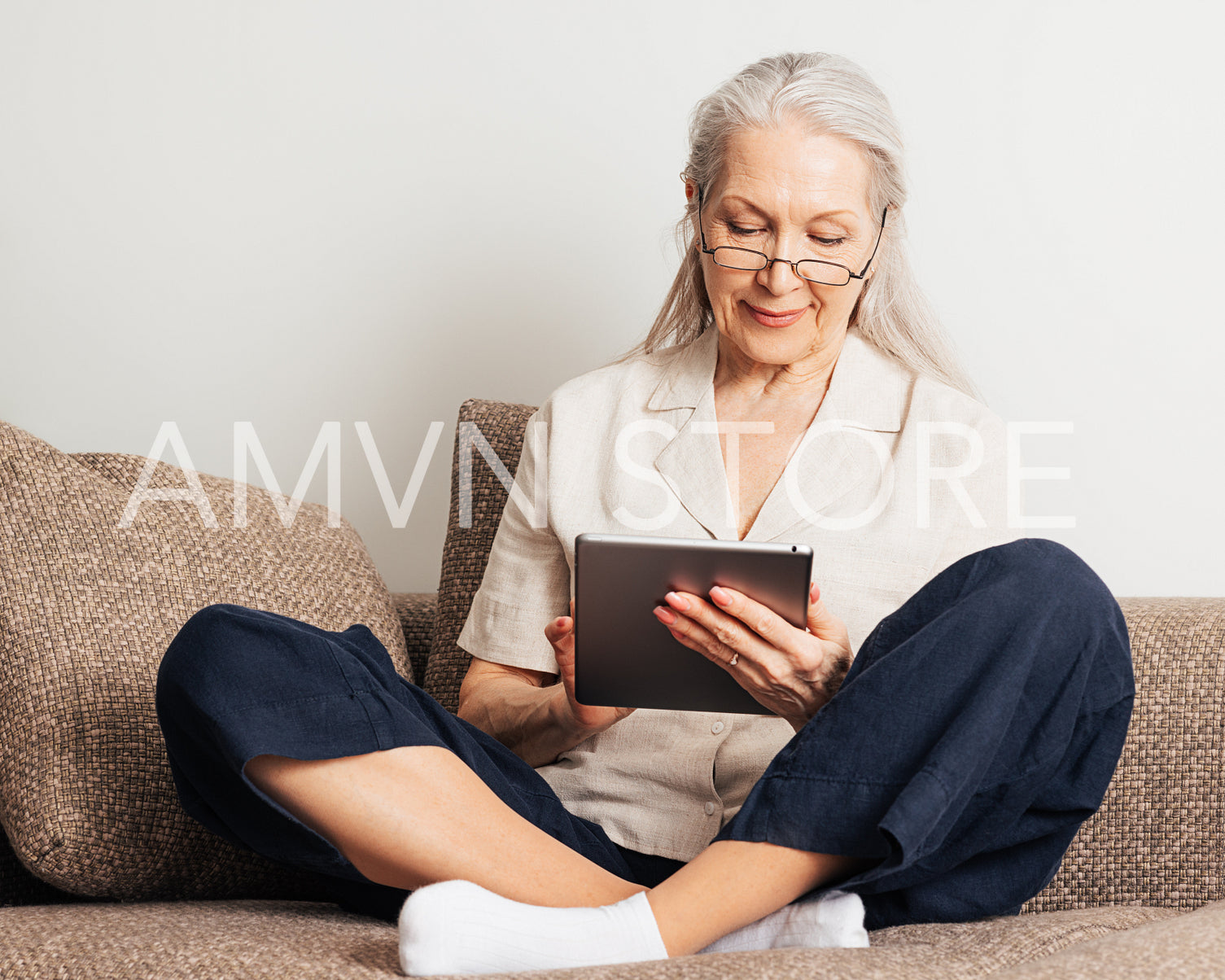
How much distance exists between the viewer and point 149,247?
2.05m

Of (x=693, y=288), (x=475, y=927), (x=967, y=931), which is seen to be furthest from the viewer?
(x=693, y=288)

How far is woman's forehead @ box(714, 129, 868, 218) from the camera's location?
53.9 inches

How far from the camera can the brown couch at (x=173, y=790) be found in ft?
3.07

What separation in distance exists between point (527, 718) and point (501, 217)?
1.02 m

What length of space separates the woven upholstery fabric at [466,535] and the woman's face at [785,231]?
36 cm

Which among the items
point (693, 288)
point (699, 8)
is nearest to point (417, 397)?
point (693, 288)

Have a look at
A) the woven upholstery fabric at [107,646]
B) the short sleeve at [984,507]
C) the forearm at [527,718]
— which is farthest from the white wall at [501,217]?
the forearm at [527,718]

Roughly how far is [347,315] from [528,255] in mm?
346

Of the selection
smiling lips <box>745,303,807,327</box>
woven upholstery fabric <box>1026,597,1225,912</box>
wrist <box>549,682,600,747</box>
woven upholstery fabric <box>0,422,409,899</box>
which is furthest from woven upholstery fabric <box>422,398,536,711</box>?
woven upholstery fabric <box>1026,597,1225,912</box>

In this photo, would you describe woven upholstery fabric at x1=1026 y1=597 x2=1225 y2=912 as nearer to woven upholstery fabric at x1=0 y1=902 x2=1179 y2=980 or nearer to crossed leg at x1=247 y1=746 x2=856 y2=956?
woven upholstery fabric at x1=0 y1=902 x2=1179 y2=980

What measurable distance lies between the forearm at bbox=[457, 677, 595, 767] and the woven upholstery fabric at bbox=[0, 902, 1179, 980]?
0.99ft

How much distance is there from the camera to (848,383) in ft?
4.83

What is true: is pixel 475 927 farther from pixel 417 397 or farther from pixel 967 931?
pixel 417 397

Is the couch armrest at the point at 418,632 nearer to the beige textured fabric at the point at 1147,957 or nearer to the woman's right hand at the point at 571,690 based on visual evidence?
the woman's right hand at the point at 571,690
